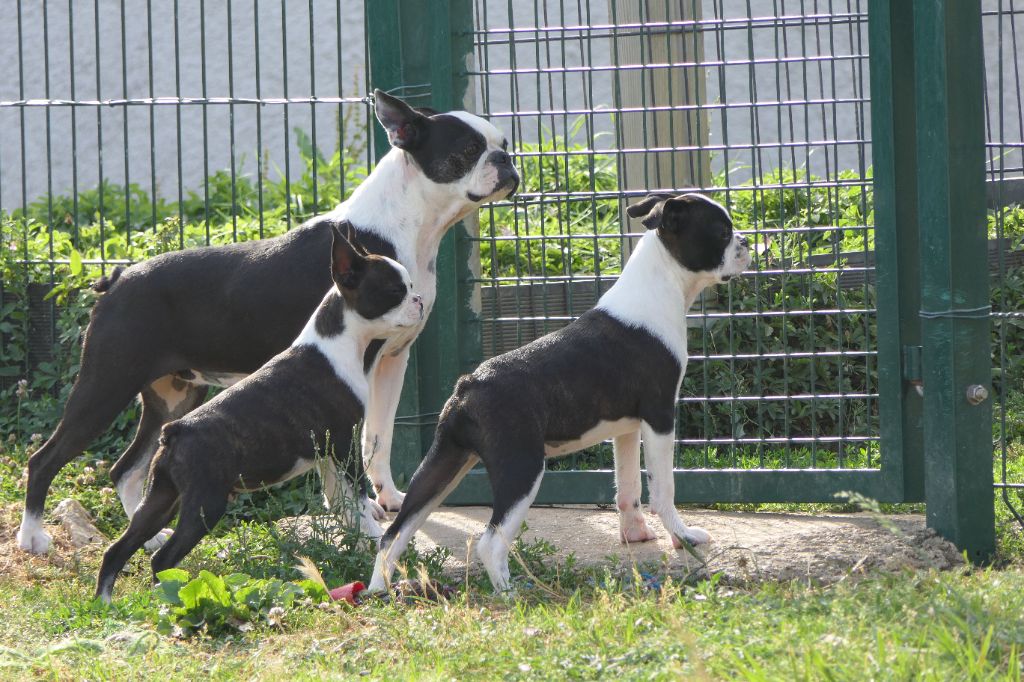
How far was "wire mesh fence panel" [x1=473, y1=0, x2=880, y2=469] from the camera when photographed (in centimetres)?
678

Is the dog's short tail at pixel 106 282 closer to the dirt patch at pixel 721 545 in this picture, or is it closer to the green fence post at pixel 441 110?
the dirt patch at pixel 721 545

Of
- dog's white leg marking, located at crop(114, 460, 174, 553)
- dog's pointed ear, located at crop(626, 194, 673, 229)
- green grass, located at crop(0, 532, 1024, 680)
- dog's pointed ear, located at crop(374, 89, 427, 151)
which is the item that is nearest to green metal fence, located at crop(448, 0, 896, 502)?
dog's pointed ear, located at crop(626, 194, 673, 229)

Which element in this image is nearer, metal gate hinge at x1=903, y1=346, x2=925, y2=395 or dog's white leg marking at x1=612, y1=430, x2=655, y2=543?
dog's white leg marking at x1=612, y1=430, x2=655, y2=543

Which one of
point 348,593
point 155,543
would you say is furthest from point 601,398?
point 155,543

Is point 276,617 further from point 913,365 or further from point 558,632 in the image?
point 913,365

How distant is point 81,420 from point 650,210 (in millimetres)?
2918

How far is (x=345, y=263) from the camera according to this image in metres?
5.71

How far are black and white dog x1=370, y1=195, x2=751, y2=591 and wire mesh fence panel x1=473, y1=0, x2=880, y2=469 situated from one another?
38.4 inches

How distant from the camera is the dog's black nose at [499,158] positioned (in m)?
6.21

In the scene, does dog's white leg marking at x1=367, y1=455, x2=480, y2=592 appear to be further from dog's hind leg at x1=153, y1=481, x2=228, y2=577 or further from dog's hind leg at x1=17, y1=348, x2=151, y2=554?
dog's hind leg at x1=17, y1=348, x2=151, y2=554

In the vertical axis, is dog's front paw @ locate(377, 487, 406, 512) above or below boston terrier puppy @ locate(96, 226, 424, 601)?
below

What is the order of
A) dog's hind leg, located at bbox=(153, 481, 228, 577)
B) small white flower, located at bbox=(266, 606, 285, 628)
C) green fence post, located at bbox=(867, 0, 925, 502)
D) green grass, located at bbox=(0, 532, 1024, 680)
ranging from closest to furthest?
green grass, located at bbox=(0, 532, 1024, 680) → small white flower, located at bbox=(266, 606, 285, 628) → dog's hind leg, located at bbox=(153, 481, 228, 577) → green fence post, located at bbox=(867, 0, 925, 502)

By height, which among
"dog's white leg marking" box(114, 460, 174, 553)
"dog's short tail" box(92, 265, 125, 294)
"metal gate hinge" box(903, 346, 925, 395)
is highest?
"dog's short tail" box(92, 265, 125, 294)

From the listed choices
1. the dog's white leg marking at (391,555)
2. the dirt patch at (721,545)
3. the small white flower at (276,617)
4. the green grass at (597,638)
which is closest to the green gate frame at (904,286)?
the dirt patch at (721,545)
